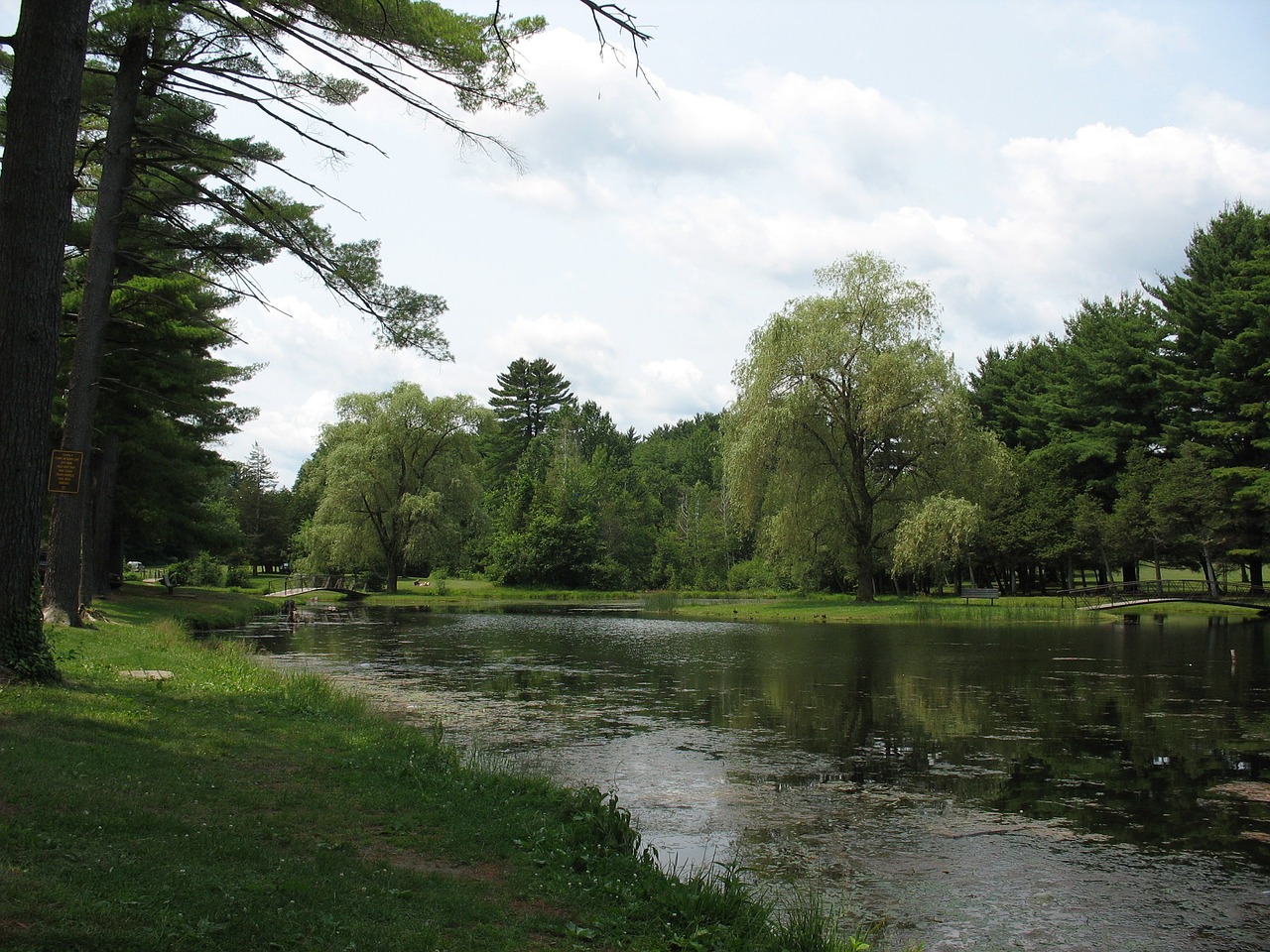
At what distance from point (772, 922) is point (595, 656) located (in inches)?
759

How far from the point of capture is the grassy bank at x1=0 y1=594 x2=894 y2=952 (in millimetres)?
4758

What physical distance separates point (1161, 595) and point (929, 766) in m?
42.2

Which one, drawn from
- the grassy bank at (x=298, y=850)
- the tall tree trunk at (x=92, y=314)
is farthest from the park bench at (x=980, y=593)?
the grassy bank at (x=298, y=850)

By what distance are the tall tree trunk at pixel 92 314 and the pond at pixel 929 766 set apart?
5.26m

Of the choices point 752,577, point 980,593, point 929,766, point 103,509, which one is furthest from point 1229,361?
point 103,509

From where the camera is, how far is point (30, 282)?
9656 mm

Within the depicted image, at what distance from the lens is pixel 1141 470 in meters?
49.5

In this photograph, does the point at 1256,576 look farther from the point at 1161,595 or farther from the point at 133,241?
the point at 133,241

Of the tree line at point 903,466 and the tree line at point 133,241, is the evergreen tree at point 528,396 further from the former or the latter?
the tree line at point 133,241

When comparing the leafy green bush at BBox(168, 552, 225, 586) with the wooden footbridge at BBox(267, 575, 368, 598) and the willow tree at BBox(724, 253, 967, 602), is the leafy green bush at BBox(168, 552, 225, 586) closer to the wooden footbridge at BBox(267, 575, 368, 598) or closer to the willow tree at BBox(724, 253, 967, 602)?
the wooden footbridge at BBox(267, 575, 368, 598)

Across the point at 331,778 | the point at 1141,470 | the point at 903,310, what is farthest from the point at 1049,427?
the point at 331,778

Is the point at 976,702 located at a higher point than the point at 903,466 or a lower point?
lower

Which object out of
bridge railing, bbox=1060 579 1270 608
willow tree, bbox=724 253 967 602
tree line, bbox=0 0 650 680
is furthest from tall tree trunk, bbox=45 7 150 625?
bridge railing, bbox=1060 579 1270 608

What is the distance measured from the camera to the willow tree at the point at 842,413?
40.7 m
